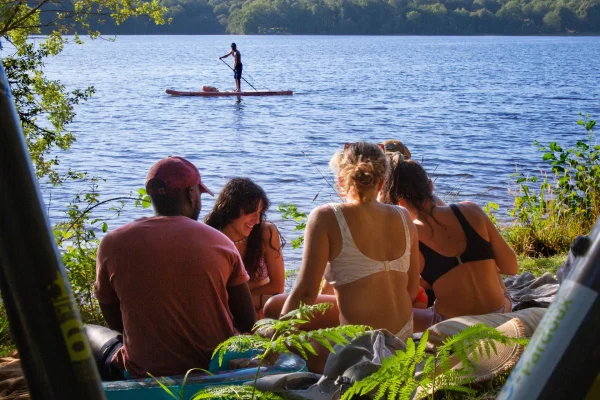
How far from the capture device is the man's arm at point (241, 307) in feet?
10.9

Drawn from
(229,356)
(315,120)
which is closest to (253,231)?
(229,356)

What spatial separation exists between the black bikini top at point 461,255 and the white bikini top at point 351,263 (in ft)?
1.80

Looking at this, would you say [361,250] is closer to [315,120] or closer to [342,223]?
[342,223]

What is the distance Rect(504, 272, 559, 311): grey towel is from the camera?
461 centimetres

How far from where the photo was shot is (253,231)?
4465mm

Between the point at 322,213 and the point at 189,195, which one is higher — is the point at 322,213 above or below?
below

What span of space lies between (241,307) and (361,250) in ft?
2.07

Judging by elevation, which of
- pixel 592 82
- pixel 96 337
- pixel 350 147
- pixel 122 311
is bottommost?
pixel 592 82

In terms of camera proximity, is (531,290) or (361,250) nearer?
(361,250)

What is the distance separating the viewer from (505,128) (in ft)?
87.2

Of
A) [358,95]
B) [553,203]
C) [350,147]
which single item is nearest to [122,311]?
[350,147]

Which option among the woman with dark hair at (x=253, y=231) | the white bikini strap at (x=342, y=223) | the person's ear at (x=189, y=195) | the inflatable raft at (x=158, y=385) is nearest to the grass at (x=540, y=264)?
the woman with dark hair at (x=253, y=231)

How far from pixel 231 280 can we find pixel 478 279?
151cm

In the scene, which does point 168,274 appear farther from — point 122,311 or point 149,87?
point 149,87
